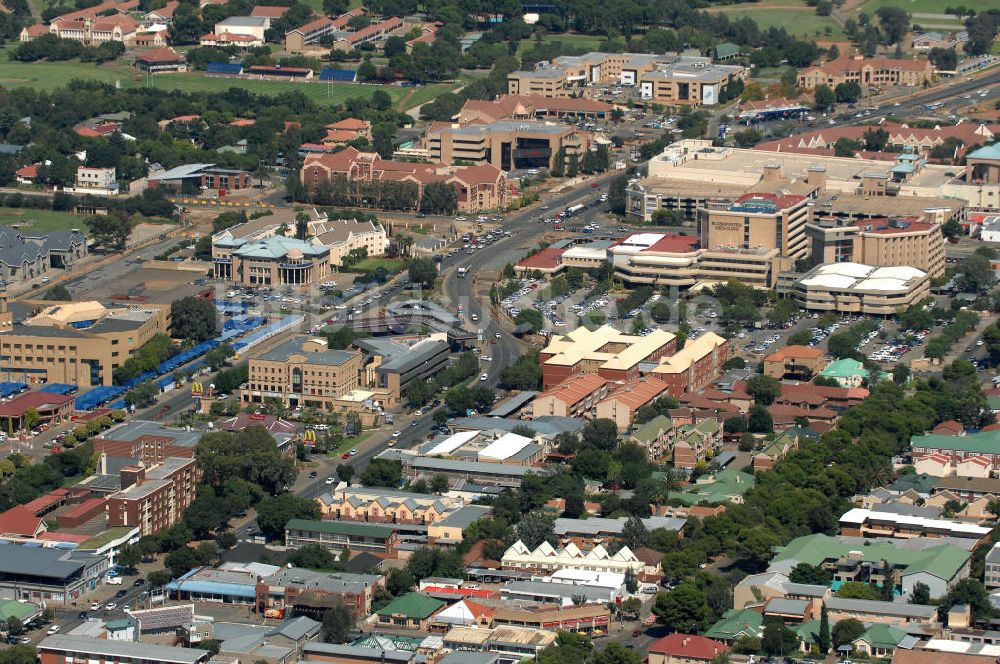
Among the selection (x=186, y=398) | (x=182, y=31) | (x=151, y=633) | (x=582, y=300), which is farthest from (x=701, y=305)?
(x=182, y=31)

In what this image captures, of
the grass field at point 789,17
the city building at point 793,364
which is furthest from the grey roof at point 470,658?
the grass field at point 789,17

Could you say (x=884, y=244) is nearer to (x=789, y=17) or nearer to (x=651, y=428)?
(x=651, y=428)

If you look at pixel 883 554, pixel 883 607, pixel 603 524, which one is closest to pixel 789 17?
pixel 603 524

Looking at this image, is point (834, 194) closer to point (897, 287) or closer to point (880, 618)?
point (897, 287)

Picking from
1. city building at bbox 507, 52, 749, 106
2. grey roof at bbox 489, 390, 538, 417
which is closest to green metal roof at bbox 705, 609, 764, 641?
grey roof at bbox 489, 390, 538, 417

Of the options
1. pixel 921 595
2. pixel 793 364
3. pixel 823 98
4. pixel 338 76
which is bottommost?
pixel 793 364

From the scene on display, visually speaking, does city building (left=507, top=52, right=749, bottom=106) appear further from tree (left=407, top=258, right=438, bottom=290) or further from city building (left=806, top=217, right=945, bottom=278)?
tree (left=407, top=258, right=438, bottom=290)

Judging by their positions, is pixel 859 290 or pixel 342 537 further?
pixel 859 290
